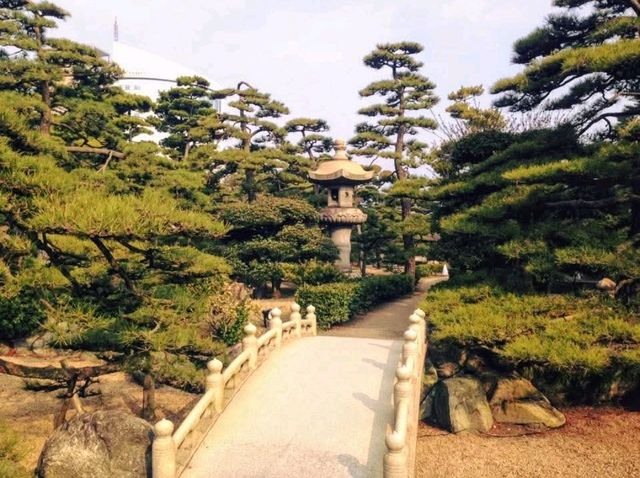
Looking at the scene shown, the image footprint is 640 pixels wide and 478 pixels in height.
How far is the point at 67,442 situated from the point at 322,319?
38.0ft

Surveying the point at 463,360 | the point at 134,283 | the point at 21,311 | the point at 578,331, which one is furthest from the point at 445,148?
the point at 21,311

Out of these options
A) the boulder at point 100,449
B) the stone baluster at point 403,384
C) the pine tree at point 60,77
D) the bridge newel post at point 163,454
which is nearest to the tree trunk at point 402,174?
the pine tree at point 60,77

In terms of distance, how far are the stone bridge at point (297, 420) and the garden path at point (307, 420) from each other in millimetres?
16

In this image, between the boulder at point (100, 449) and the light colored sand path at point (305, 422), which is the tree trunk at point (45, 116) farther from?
the light colored sand path at point (305, 422)

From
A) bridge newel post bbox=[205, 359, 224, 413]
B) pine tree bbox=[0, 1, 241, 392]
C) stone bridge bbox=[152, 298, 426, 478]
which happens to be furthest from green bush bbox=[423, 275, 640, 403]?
pine tree bbox=[0, 1, 241, 392]

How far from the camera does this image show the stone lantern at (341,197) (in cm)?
2327

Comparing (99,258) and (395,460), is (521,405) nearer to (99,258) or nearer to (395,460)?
(395,460)

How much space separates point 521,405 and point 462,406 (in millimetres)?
1322

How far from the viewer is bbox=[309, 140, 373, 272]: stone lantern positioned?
23.3m

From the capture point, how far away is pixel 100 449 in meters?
7.86

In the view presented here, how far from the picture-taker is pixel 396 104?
29.3 meters

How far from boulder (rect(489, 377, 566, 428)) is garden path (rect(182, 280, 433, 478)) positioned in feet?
8.14

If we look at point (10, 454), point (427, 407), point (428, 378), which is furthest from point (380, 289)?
point (10, 454)

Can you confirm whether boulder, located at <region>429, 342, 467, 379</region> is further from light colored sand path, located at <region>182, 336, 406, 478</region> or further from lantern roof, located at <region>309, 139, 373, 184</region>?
lantern roof, located at <region>309, 139, 373, 184</region>
